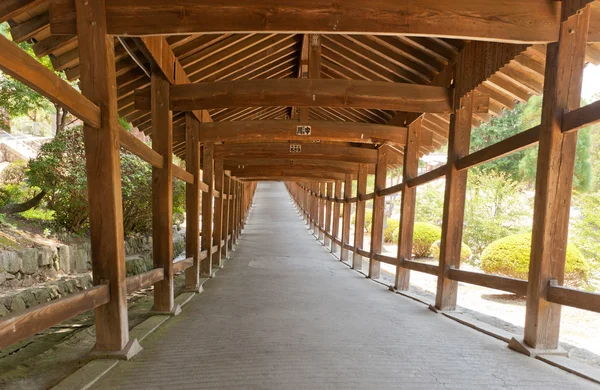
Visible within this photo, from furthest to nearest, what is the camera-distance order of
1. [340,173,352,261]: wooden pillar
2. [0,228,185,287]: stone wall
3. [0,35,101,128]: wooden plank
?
[340,173,352,261]: wooden pillar, [0,228,185,287]: stone wall, [0,35,101,128]: wooden plank

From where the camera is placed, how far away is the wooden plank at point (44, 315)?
1.88 m

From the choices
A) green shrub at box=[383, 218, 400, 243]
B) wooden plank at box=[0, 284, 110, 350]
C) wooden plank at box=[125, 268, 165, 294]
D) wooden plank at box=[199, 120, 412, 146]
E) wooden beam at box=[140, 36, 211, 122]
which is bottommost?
green shrub at box=[383, 218, 400, 243]

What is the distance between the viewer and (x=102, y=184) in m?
2.90

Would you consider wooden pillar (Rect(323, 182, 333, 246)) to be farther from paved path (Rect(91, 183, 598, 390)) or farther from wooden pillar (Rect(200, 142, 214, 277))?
paved path (Rect(91, 183, 598, 390))

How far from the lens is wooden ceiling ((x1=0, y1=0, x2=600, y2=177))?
11.7ft

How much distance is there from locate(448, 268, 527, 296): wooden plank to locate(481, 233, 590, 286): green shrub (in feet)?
13.7

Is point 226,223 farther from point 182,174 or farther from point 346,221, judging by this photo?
point 182,174

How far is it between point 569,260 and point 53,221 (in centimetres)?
1016

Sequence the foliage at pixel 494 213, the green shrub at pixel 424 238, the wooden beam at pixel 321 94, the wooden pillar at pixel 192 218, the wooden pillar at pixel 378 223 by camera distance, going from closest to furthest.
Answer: the wooden beam at pixel 321 94, the wooden pillar at pixel 192 218, the wooden pillar at pixel 378 223, the foliage at pixel 494 213, the green shrub at pixel 424 238

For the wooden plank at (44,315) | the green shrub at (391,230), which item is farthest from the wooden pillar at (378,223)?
the green shrub at (391,230)

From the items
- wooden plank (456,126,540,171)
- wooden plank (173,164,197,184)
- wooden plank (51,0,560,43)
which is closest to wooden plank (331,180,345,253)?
wooden plank (173,164,197,184)

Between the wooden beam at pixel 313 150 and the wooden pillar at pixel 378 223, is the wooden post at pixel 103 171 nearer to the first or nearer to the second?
the wooden beam at pixel 313 150

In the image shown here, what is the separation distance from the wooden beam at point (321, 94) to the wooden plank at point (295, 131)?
1515 mm

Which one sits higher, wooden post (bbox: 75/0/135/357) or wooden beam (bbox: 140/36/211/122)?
wooden beam (bbox: 140/36/211/122)
